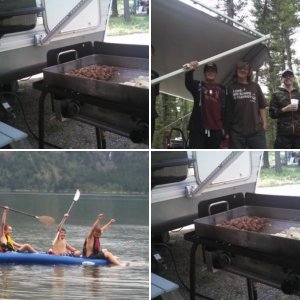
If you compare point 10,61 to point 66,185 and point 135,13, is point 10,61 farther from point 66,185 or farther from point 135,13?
point 66,185

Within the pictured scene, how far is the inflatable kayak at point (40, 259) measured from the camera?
114 cm

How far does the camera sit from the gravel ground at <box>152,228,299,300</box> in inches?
70.5

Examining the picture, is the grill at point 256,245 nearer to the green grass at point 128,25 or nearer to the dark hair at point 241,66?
the dark hair at point 241,66

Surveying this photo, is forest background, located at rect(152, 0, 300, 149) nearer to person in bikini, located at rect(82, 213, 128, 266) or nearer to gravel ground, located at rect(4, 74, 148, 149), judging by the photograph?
gravel ground, located at rect(4, 74, 148, 149)

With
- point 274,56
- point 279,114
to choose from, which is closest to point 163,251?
point 279,114

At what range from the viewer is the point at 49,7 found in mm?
2064

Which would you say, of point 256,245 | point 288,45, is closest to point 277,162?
point 256,245

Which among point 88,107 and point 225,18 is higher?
point 225,18

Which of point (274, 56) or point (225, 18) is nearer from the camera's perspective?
point (225, 18)

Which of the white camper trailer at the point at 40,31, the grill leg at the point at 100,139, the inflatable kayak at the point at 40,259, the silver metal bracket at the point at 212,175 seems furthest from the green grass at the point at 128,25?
the inflatable kayak at the point at 40,259

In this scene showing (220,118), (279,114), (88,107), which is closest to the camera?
(88,107)

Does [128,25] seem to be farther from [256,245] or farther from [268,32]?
[256,245]

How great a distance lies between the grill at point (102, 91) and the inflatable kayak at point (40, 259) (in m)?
0.36

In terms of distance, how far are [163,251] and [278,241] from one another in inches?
32.8
